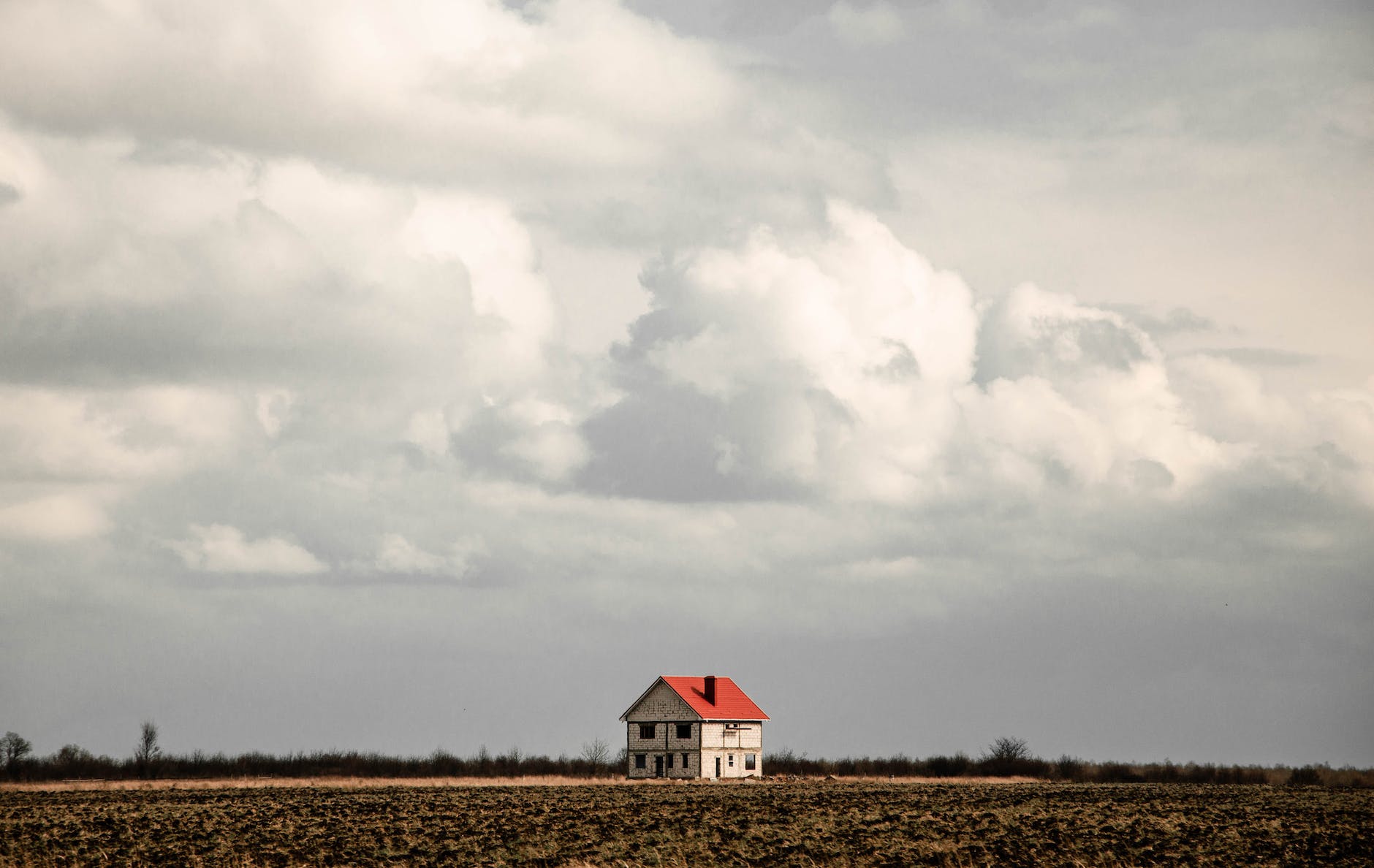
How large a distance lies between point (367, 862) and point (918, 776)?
78.0 m

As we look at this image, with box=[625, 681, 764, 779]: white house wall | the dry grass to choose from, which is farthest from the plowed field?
box=[625, 681, 764, 779]: white house wall

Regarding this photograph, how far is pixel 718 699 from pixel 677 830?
54.0m

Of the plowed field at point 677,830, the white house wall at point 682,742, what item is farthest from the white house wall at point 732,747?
the plowed field at point 677,830

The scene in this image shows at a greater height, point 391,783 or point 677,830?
point 677,830

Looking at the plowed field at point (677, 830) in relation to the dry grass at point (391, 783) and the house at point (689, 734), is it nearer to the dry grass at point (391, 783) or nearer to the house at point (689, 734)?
the dry grass at point (391, 783)

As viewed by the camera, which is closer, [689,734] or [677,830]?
[677,830]

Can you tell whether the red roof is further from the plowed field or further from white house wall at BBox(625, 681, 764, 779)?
the plowed field

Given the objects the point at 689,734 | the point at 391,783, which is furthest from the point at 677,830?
the point at 689,734

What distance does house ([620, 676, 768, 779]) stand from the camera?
298 ft

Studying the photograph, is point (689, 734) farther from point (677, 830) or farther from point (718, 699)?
point (677, 830)

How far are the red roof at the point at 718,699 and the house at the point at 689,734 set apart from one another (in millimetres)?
73

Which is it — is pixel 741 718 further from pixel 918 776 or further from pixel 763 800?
pixel 763 800

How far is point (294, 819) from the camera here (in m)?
46.8

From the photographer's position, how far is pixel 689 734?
299ft
